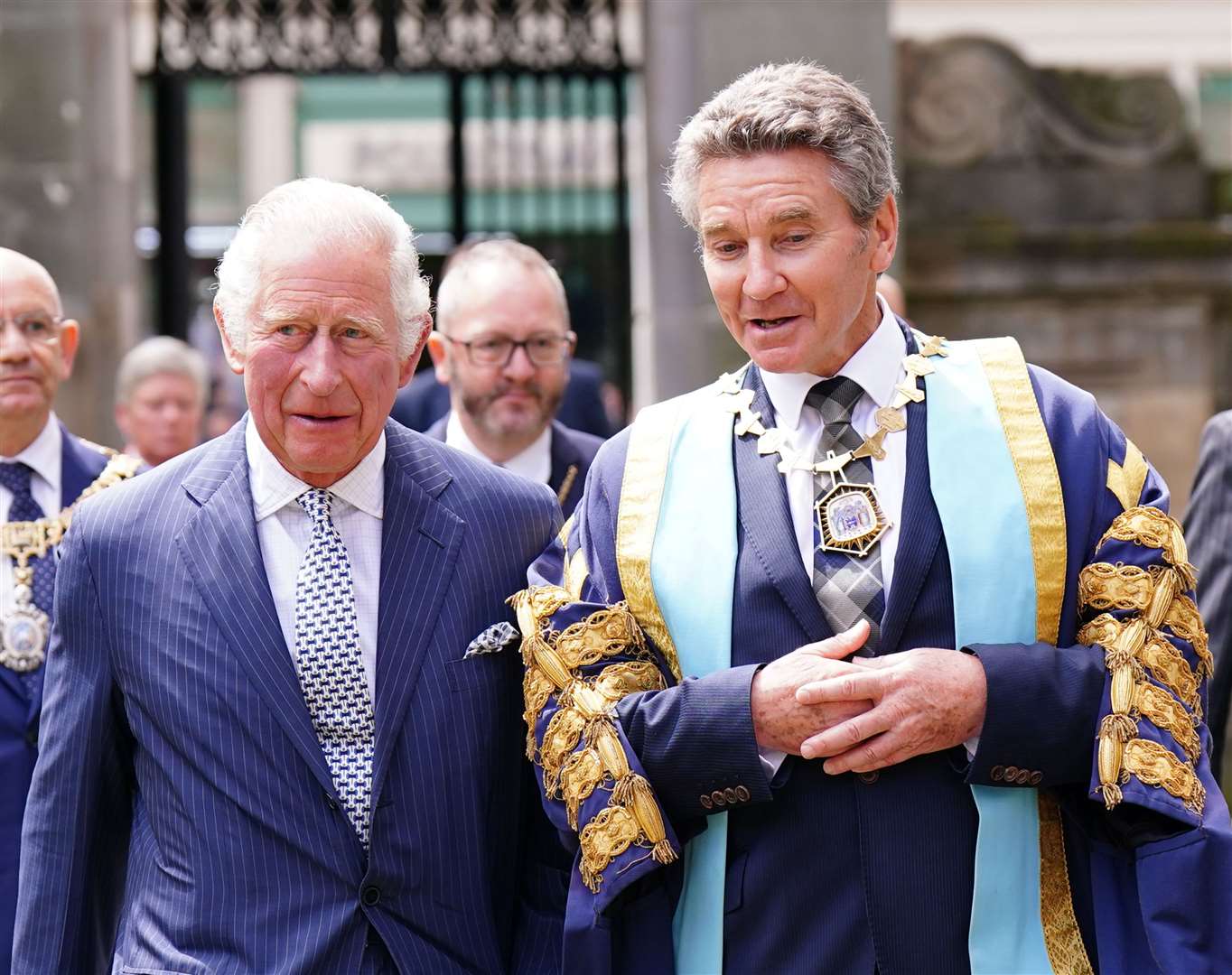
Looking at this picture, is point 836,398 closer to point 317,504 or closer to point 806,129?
point 806,129

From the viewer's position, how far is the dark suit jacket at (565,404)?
5988 millimetres

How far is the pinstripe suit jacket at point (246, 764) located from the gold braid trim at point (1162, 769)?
1.00 metres

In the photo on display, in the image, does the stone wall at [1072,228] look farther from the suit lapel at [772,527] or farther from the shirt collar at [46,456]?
the suit lapel at [772,527]

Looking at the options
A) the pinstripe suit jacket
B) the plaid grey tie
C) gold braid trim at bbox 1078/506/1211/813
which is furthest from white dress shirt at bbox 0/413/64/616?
gold braid trim at bbox 1078/506/1211/813

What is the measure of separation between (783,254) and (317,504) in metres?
0.88

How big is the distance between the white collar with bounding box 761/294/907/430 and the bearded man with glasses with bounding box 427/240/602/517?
1.79 metres

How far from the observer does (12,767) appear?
358cm

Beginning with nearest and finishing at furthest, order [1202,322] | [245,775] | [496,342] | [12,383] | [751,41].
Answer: [245,775], [12,383], [496,342], [751,41], [1202,322]

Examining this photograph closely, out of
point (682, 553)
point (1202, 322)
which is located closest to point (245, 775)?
point (682, 553)

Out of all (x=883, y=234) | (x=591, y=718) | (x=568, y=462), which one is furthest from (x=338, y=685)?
(x=568, y=462)

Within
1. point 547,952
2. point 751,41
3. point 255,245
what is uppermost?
point 751,41

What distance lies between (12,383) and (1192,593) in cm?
246

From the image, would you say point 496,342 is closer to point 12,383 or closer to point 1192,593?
point 12,383

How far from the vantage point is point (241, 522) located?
9.73 feet
